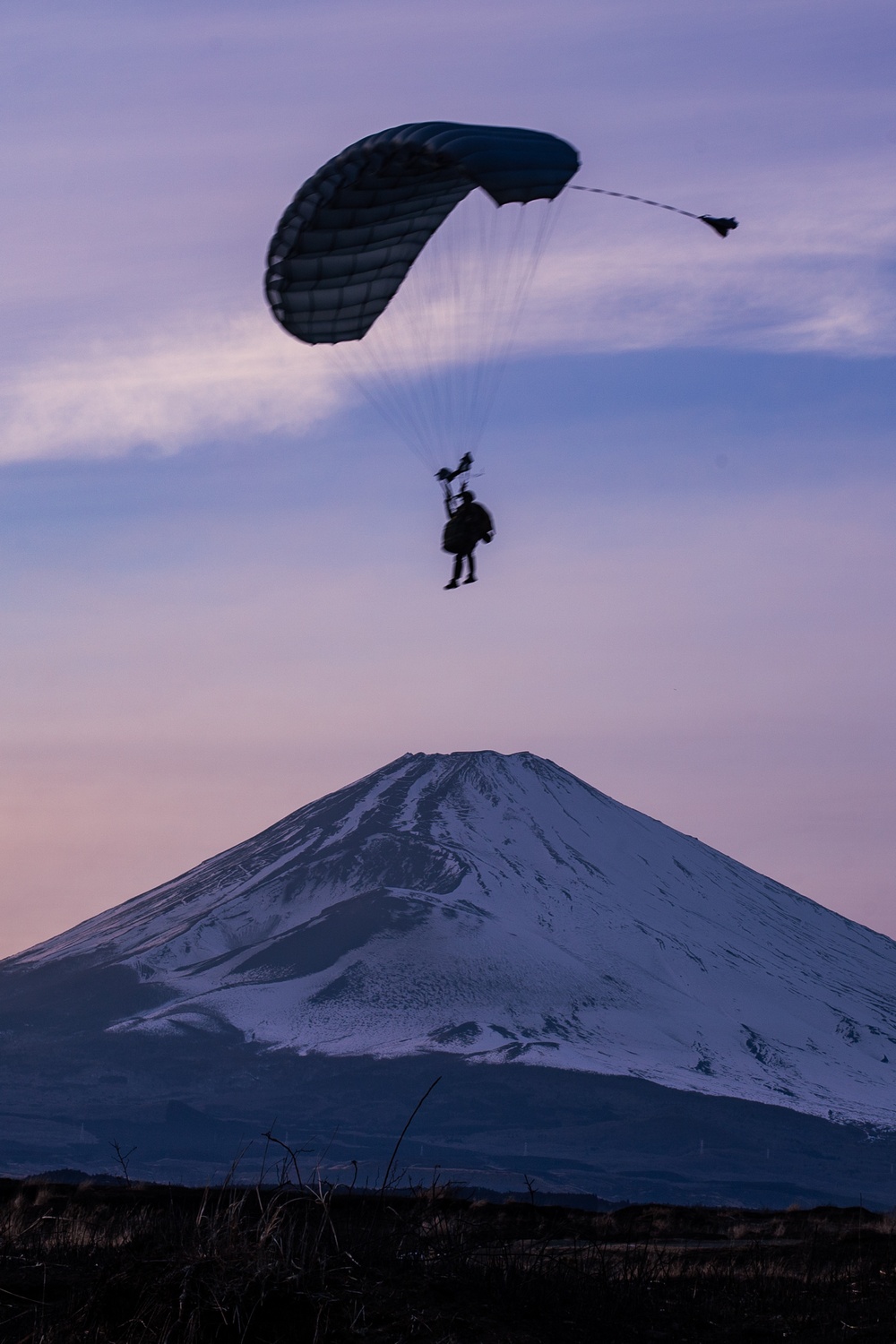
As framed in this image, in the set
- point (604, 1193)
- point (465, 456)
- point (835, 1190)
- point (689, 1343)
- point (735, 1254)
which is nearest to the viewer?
point (689, 1343)

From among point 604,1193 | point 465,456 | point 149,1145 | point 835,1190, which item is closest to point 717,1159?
point 835,1190

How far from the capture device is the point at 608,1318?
1099 cm

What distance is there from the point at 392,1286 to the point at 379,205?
1700 cm

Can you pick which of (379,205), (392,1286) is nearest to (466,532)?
(379,205)

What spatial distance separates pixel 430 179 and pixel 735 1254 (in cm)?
1524

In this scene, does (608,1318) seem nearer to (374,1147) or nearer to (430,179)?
(430,179)

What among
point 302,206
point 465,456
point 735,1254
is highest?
point 302,206

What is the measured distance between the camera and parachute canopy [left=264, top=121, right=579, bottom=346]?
2133 centimetres

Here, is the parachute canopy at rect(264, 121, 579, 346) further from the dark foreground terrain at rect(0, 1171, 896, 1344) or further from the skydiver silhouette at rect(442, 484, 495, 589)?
the dark foreground terrain at rect(0, 1171, 896, 1344)

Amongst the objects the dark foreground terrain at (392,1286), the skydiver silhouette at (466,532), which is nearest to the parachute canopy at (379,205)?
the skydiver silhouette at (466,532)

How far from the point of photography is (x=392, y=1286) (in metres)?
10.5

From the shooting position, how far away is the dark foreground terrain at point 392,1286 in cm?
908

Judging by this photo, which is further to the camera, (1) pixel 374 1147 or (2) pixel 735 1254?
(1) pixel 374 1147

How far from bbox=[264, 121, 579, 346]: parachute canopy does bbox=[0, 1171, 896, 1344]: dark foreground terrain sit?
13332 millimetres
